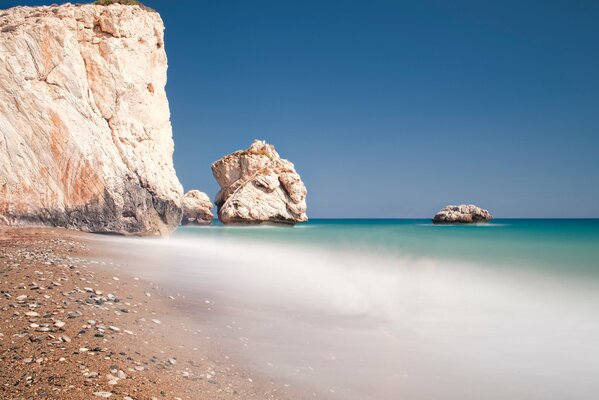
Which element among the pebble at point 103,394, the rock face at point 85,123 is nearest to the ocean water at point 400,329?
the pebble at point 103,394

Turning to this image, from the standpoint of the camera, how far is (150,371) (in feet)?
11.8

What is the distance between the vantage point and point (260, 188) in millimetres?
53562

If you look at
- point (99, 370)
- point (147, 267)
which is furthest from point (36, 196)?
point (99, 370)

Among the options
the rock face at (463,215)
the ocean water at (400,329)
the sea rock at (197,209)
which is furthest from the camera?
the rock face at (463,215)

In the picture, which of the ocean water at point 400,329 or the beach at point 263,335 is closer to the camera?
the beach at point 263,335

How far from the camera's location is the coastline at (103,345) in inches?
124

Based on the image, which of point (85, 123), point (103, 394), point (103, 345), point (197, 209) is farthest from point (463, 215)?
point (103, 394)

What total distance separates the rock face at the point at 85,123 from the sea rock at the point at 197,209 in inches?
1897

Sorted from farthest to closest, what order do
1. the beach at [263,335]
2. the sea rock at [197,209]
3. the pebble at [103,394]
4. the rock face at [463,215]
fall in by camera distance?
the rock face at [463,215]
the sea rock at [197,209]
the beach at [263,335]
the pebble at [103,394]

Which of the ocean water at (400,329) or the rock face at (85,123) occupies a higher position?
the rock face at (85,123)

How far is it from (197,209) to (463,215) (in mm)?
48670

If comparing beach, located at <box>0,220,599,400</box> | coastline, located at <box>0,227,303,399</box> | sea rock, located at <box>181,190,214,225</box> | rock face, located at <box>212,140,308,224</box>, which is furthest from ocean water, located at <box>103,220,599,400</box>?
sea rock, located at <box>181,190,214,225</box>

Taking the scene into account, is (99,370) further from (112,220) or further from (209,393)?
(112,220)

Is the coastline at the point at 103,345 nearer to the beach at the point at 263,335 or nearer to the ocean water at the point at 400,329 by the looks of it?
the beach at the point at 263,335
